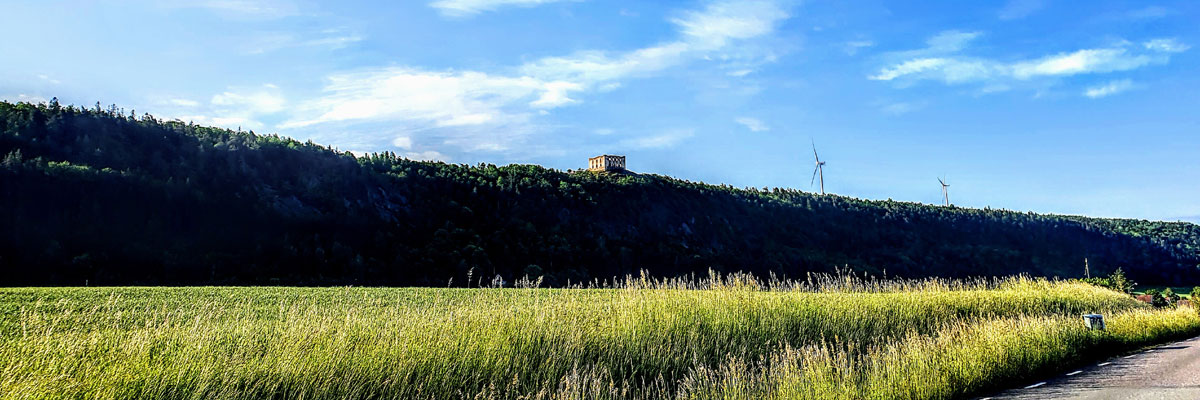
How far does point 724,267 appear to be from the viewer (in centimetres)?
6519

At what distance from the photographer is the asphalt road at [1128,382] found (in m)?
10.2

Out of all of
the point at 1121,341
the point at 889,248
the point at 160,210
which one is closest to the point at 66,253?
the point at 160,210

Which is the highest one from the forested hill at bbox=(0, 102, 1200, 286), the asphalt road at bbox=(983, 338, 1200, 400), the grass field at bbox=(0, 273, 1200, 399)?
the forested hill at bbox=(0, 102, 1200, 286)

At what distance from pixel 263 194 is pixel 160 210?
7203 millimetres

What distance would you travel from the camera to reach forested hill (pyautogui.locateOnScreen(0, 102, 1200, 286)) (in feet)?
116

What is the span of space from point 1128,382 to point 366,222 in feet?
144

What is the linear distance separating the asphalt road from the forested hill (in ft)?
30.6

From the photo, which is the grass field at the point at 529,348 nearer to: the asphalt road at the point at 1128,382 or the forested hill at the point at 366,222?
the asphalt road at the point at 1128,382

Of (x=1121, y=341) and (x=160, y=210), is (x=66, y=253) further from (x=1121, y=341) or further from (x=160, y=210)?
(x=1121, y=341)

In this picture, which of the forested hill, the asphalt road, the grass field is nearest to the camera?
the grass field

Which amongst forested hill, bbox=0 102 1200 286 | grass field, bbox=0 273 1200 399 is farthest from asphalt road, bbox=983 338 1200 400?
forested hill, bbox=0 102 1200 286

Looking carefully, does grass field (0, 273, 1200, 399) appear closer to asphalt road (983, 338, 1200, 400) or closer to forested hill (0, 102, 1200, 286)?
asphalt road (983, 338, 1200, 400)

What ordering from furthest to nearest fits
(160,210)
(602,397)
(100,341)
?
1. (160,210)
2. (602,397)
3. (100,341)

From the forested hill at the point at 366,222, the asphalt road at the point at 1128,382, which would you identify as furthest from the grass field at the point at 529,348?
the forested hill at the point at 366,222
